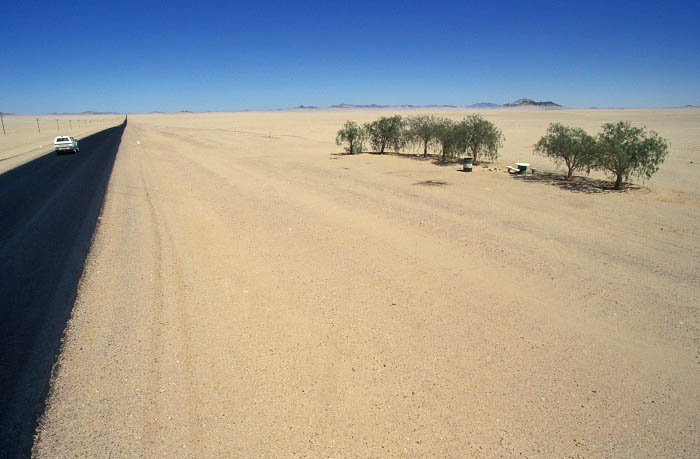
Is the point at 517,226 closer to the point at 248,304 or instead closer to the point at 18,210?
the point at 248,304

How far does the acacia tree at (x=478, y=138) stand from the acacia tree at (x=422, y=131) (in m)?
2.61

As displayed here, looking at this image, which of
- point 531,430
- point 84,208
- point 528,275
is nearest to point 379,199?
point 528,275

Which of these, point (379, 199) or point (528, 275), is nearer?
point (528, 275)

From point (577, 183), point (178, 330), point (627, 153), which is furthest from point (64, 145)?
point (627, 153)

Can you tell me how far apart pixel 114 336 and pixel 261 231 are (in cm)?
481

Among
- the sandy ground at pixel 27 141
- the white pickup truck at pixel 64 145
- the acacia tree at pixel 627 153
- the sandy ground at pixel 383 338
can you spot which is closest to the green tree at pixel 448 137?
the acacia tree at pixel 627 153

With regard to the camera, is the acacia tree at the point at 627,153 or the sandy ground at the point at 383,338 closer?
the sandy ground at the point at 383,338

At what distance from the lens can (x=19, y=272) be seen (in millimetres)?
7160

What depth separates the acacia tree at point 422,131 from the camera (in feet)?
82.5

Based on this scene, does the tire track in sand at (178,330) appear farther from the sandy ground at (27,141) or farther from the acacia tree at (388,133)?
the sandy ground at (27,141)

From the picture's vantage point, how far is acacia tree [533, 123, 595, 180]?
1587cm

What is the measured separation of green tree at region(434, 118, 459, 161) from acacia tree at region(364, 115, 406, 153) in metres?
2.99

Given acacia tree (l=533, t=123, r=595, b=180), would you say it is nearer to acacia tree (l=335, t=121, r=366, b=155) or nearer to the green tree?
the green tree

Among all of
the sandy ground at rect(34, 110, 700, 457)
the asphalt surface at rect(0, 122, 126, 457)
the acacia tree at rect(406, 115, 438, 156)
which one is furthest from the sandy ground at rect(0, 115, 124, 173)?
the acacia tree at rect(406, 115, 438, 156)
